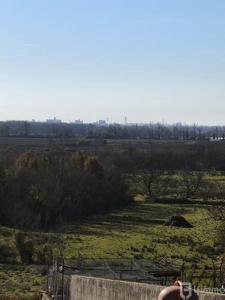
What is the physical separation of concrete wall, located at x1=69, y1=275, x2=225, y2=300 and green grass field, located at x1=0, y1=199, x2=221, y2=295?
8416 mm

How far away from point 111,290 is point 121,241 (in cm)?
2965

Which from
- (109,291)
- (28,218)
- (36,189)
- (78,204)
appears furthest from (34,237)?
(109,291)

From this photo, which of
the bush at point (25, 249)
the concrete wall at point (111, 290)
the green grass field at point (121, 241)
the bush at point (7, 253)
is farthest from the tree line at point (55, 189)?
the concrete wall at point (111, 290)

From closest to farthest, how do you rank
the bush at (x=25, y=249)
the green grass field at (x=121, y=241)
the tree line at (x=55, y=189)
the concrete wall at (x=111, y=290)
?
the concrete wall at (x=111, y=290) → the green grass field at (x=121, y=241) → the bush at (x=25, y=249) → the tree line at (x=55, y=189)

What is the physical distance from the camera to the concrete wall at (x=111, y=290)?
456 inches

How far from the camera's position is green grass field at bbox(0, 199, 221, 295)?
30.2m

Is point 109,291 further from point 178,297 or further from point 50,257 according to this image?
point 50,257

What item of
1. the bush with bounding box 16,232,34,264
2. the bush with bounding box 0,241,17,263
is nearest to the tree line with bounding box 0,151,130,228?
the bush with bounding box 0,241,17,263

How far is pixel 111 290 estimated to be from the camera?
44.8 ft

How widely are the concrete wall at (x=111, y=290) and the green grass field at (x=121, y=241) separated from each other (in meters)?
8.42

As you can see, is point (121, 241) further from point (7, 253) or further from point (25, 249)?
point (7, 253)

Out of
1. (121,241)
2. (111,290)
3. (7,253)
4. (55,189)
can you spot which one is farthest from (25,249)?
(55,189)

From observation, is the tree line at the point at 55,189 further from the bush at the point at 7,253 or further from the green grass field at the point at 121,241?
the bush at the point at 7,253

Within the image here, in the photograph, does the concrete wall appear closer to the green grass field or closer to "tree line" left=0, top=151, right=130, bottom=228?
the green grass field
